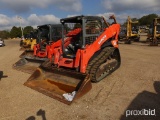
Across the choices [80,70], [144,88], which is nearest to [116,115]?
[144,88]

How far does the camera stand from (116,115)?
4.82 m

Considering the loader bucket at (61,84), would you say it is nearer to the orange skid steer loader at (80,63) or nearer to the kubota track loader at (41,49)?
the orange skid steer loader at (80,63)

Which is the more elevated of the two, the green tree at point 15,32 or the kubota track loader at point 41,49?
the green tree at point 15,32

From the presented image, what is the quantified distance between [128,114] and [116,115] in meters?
0.29

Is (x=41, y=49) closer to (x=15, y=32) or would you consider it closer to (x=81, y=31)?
(x=81, y=31)

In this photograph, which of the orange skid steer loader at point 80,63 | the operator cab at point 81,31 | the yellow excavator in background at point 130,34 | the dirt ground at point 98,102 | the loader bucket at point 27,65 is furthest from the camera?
the yellow excavator in background at point 130,34

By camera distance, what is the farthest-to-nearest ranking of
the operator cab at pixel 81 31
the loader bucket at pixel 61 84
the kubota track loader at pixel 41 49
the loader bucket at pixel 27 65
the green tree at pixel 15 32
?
the green tree at pixel 15 32
the kubota track loader at pixel 41 49
the loader bucket at pixel 27 65
the operator cab at pixel 81 31
the loader bucket at pixel 61 84

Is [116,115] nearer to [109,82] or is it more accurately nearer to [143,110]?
[143,110]

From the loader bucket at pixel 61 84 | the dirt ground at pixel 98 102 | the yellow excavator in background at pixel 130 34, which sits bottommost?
the dirt ground at pixel 98 102

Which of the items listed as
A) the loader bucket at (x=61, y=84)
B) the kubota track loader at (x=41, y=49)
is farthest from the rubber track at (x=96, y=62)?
the kubota track loader at (x=41, y=49)

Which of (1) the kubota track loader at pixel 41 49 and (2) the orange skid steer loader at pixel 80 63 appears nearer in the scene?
(2) the orange skid steer loader at pixel 80 63

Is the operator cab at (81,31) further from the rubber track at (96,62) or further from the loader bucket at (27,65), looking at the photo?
the loader bucket at (27,65)

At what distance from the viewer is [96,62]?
7129 mm

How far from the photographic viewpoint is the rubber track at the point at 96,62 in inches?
269
